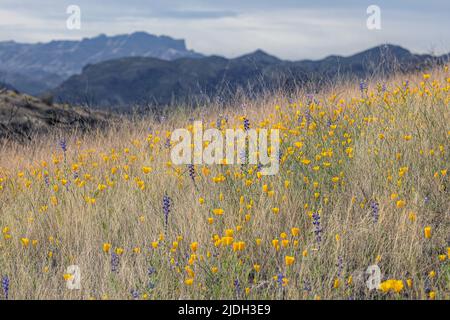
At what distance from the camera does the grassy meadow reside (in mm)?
3486

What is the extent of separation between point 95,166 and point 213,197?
7.41 feet

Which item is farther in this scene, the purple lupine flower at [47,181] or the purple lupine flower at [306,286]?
the purple lupine flower at [47,181]

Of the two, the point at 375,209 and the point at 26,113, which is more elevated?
the point at 26,113

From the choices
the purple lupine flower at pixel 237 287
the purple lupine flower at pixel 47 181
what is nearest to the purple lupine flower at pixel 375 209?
the purple lupine flower at pixel 237 287

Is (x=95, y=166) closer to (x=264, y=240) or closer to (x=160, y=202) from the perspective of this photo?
(x=160, y=202)

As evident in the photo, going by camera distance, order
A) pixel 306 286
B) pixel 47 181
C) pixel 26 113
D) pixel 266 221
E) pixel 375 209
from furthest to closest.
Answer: pixel 26 113 < pixel 47 181 < pixel 266 221 < pixel 375 209 < pixel 306 286

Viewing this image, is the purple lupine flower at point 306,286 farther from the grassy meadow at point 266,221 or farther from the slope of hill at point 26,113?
the slope of hill at point 26,113

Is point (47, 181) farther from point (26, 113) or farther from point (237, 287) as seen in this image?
point (26, 113)

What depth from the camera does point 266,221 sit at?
417 centimetres

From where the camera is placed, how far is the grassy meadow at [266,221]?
3486mm

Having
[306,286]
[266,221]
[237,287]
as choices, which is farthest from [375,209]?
[237,287]

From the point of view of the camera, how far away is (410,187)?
447 cm

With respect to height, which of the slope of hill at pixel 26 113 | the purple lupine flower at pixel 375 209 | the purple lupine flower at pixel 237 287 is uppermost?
the slope of hill at pixel 26 113
